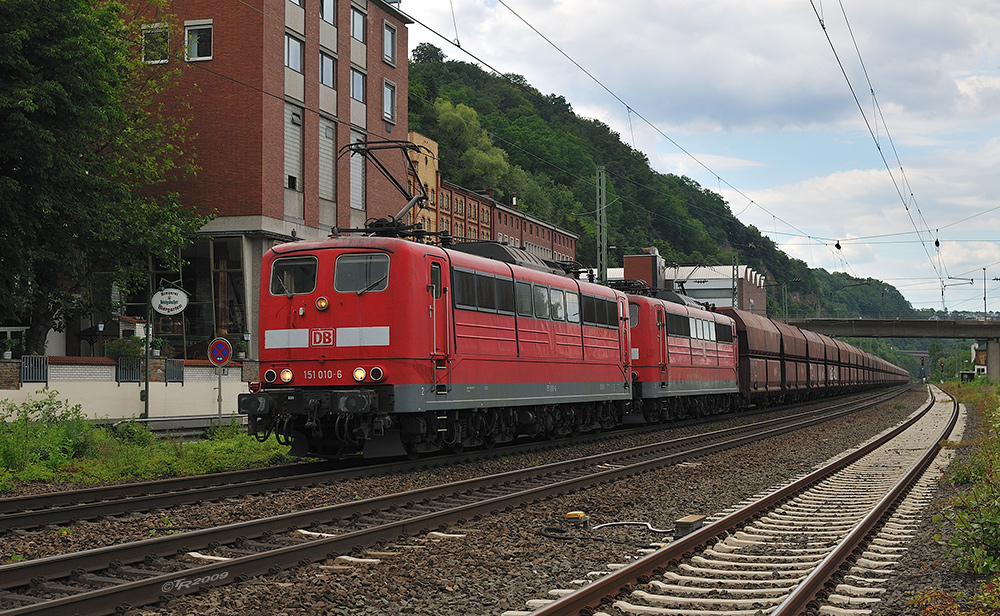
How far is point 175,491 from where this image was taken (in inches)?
485

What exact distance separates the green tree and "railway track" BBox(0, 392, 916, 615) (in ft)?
49.3

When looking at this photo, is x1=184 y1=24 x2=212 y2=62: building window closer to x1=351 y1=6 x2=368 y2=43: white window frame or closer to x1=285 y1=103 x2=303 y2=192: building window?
x1=285 y1=103 x2=303 y2=192: building window

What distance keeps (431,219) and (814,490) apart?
201 feet

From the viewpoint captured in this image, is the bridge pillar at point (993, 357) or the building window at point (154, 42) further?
the bridge pillar at point (993, 357)

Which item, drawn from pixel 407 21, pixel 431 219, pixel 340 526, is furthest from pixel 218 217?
pixel 431 219

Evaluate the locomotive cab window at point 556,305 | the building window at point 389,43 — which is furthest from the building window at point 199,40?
the locomotive cab window at point 556,305

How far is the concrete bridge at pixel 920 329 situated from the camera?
87.4m

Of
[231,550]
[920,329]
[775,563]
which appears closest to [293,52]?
[231,550]

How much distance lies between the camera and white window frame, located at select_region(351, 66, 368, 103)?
4132 centimetres

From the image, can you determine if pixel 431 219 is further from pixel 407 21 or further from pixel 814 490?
pixel 814 490

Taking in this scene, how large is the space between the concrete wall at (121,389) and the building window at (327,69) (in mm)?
13704

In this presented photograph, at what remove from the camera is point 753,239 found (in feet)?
464

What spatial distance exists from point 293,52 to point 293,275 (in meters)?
24.2

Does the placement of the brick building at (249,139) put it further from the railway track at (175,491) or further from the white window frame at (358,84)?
the railway track at (175,491)
